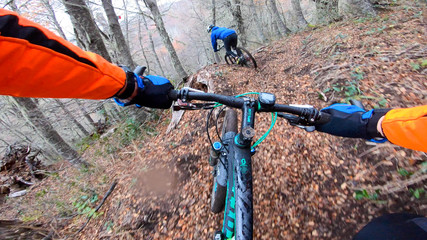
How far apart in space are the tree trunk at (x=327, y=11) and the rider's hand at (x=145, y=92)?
9407 mm

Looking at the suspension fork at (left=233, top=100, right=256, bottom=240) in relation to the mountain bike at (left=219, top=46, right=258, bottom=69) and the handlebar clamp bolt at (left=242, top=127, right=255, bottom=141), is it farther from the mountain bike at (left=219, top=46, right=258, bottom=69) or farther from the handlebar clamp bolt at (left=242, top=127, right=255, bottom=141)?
the mountain bike at (left=219, top=46, right=258, bottom=69)

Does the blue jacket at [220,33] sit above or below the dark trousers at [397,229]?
above

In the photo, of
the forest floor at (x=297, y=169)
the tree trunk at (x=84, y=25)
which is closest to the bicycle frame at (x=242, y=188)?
the forest floor at (x=297, y=169)

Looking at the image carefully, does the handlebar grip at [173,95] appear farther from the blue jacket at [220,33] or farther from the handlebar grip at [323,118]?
the blue jacket at [220,33]

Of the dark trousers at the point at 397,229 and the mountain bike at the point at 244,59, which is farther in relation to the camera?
the mountain bike at the point at 244,59

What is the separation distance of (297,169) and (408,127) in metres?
1.79

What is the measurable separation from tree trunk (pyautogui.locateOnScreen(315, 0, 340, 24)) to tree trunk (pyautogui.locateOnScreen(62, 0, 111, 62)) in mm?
9268

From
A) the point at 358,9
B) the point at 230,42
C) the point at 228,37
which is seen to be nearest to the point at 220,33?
the point at 228,37

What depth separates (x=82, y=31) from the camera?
4.88m

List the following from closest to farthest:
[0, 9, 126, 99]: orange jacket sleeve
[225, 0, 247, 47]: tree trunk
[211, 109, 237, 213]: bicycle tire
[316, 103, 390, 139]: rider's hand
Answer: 1. [0, 9, 126, 99]: orange jacket sleeve
2. [316, 103, 390, 139]: rider's hand
3. [211, 109, 237, 213]: bicycle tire
4. [225, 0, 247, 47]: tree trunk

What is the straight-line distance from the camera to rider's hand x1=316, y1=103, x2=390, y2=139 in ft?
5.31

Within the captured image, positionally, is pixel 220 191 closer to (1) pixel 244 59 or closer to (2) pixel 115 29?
(1) pixel 244 59

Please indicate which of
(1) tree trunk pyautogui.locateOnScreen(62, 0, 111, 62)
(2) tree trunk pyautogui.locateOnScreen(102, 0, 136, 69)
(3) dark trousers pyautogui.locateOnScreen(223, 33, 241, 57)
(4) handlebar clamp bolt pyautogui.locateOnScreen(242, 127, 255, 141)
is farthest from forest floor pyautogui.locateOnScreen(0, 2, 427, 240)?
(1) tree trunk pyautogui.locateOnScreen(62, 0, 111, 62)

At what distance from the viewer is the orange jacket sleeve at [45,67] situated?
3.86 feet
